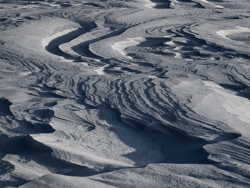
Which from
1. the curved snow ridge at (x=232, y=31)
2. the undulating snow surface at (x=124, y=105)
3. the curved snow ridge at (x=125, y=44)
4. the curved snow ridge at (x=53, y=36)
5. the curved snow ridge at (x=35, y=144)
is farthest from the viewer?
the curved snow ridge at (x=232, y=31)

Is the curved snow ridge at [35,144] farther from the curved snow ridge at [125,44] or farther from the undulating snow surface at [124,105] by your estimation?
the curved snow ridge at [125,44]

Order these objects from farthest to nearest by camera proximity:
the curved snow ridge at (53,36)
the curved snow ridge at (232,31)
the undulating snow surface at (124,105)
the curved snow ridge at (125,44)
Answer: the curved snow ridge at (232,31), the curved snow ridge at (53,36), the curved snow ridge at (125,44), the undulating snow surface at (124,105)

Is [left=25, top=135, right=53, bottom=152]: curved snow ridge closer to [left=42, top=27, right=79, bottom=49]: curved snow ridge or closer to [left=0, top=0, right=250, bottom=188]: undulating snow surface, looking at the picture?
[left=0, top=0, right=250, bottom=188]: undulating snow surface

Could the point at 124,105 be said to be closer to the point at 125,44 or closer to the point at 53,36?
the point at 125,44

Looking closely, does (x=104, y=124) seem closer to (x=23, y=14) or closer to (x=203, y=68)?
(x=203, y=68)

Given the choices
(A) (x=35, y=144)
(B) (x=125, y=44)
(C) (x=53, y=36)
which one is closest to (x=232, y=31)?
(B) (x=125, y=44)

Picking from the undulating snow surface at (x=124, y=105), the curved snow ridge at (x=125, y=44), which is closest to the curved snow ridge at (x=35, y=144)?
the undulating snow surface at (x=124, y=105)

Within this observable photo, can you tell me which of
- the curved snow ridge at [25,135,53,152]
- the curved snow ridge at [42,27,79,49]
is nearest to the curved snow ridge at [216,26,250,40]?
the curved snow ridge at [42,27,79,49]

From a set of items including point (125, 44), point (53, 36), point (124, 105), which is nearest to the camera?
point (124, 105)

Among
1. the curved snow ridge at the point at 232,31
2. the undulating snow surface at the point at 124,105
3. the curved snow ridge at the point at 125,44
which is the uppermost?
the curved snow ridge at the point at 232,31
